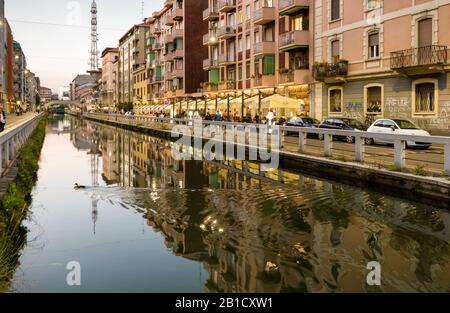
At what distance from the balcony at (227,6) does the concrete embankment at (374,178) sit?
1470 inches

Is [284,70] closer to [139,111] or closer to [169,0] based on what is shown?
[169,0]

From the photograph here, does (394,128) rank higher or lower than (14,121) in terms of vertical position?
lower

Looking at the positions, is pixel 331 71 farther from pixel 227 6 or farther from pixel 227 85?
pixel 227 6

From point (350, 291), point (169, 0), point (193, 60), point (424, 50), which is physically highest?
point (169, 0)

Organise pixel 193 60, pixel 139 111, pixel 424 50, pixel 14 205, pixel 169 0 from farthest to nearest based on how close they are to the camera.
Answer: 1. pixel 139 111
2. pixel 169 0
3. pixel 193 60
4. pixel 424 50
5. pixel 14 205

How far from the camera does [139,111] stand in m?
92.4

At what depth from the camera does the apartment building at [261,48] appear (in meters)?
39.9

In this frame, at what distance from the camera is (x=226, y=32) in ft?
181

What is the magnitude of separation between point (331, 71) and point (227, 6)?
2380 cm

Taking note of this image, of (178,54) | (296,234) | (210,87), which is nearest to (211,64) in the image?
(210,87)

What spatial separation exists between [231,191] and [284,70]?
29314mm

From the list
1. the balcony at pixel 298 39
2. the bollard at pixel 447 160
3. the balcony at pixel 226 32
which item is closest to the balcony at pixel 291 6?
the balcony at pixel 298 39

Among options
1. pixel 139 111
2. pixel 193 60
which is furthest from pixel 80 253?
pixel 139 111

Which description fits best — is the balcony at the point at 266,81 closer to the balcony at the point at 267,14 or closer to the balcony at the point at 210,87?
the balcony at the point at 267,14
